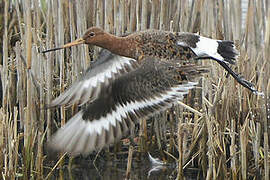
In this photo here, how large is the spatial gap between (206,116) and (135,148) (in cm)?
111

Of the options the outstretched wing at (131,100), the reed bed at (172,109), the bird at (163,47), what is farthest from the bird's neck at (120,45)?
the outstretched wing at (131,100)

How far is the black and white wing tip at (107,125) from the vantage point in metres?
3.82

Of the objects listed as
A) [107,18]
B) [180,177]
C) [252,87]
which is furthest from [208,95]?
[107,18]

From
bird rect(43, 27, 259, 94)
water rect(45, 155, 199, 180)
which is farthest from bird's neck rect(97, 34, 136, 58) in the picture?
water rect(45, 155, 199, 180)

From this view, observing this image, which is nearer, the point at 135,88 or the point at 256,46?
the point at 135,88

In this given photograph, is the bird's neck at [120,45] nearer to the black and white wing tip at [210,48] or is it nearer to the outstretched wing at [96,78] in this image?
the outstretched wing at [96,78]

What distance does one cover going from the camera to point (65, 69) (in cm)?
516

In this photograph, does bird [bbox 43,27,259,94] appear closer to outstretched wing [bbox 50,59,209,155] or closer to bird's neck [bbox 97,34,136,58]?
bird's neck [bbox 97,34,136,58]

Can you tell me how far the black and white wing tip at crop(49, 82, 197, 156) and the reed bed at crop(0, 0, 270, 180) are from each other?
272mm

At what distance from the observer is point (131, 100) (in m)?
4.12

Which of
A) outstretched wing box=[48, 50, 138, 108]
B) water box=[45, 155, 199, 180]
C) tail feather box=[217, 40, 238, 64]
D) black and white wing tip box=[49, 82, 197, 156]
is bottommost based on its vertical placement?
water box=[45, 155, 199, 180]

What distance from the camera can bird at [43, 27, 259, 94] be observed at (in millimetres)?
4555

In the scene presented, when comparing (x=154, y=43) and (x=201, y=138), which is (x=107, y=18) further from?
(x=201, y=138)

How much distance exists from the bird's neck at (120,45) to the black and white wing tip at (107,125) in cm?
61
